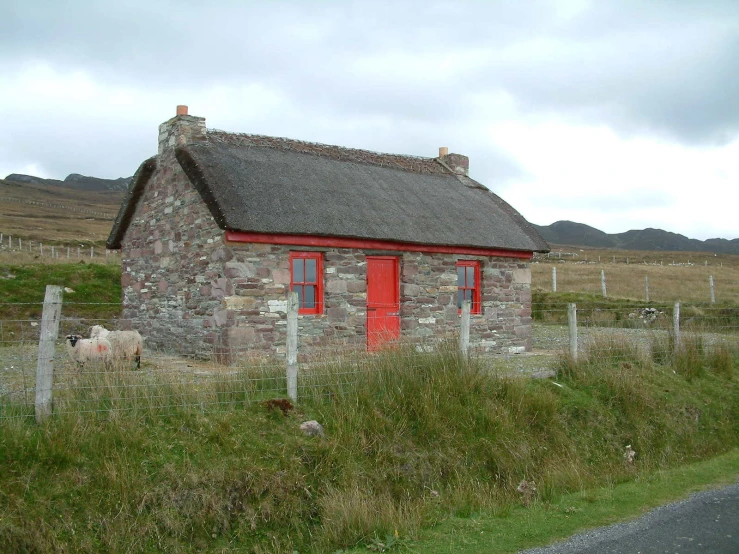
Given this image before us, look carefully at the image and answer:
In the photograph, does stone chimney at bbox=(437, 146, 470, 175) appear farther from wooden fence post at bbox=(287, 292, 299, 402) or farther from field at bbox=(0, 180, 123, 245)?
field at bbox=(0, 180, 123, 245)

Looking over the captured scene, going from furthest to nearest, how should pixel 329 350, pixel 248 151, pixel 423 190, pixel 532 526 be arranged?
1. pixel 423 190
2. pixel 248 151
3. pixel 329 350
4. pixel 532 526

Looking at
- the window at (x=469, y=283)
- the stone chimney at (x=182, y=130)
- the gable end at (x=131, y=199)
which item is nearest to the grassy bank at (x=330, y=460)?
the window at (x=469, y=283)

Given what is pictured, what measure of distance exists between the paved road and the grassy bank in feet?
3.51

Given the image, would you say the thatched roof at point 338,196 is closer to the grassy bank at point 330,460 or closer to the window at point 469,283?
the window at point 469,283

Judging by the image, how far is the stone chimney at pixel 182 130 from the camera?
14219mm

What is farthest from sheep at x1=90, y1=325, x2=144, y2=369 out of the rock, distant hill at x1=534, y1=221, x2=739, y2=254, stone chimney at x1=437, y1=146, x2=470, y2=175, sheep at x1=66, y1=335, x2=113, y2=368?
distant hill at x1=534, y1=221, x2=739, y2=254

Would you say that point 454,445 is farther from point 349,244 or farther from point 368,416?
point 349,244

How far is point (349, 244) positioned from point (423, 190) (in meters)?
3.99

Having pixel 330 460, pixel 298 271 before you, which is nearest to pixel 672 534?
pixel 330 460

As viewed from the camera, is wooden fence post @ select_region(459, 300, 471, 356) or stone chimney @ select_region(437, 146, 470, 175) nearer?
wooden fence post @ select_region(459, 300, 471, 356)

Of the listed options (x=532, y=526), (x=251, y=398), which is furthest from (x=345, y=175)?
(x=532, y=526)

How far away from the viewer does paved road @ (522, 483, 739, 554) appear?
593cm

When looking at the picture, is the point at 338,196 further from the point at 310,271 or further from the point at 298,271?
the point at 298,271

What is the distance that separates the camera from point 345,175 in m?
15.6
